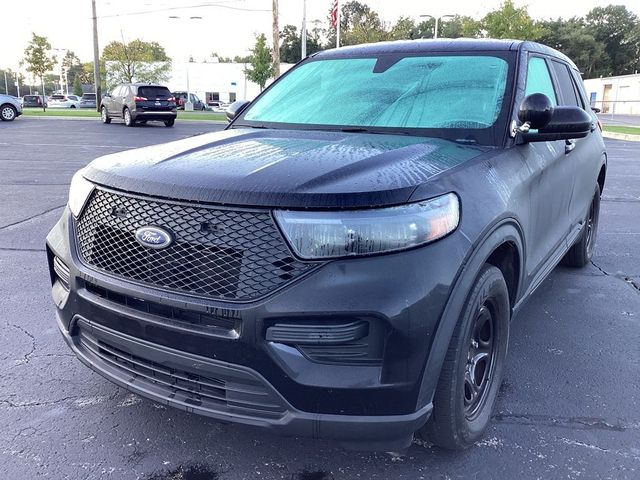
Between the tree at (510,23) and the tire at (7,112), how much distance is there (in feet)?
81.2

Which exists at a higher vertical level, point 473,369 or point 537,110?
point 537,110

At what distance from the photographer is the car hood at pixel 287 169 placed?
6.64ft

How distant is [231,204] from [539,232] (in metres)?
1.91

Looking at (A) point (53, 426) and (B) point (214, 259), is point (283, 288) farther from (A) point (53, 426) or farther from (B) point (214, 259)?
(A) point (53, 426)

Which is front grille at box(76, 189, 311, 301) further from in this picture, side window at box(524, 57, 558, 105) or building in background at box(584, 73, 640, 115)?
building in background at box(584, 73, 640, 115)

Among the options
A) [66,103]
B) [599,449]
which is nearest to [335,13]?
[599,449]

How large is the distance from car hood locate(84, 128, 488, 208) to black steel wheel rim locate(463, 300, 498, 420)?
0.71m

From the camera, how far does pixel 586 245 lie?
17.4 ft

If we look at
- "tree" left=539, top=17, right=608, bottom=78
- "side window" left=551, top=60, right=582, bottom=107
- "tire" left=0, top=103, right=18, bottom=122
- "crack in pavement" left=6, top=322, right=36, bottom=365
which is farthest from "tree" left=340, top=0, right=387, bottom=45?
"crack in pavement" left=6, top=322, right=36, bottom=365

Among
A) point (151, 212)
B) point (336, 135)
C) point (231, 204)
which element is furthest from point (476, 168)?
point (151, 212)

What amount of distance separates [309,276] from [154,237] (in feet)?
2.02

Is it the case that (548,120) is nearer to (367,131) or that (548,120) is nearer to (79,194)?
(367,131)

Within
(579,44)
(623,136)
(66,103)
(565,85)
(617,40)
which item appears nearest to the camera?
(565,85)

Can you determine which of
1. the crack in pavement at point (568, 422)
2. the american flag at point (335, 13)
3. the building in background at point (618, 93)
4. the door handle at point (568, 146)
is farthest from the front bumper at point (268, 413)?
the building in background at point (618, 93)
